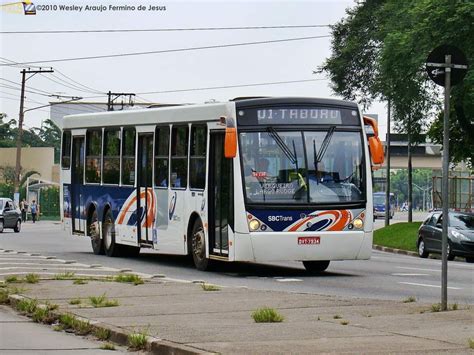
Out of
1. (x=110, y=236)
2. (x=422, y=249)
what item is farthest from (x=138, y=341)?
(x=422, y=249)

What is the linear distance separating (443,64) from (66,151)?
58.7 ft

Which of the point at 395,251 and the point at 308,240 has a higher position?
the point at 308,240

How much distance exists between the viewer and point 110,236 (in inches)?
1085

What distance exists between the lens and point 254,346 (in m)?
10.6

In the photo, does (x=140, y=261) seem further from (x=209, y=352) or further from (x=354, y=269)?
(x=209, y=352)

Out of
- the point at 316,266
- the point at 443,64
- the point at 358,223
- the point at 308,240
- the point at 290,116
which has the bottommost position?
the point at 316,266

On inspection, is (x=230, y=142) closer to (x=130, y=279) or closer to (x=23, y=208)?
(x=130, y=279)

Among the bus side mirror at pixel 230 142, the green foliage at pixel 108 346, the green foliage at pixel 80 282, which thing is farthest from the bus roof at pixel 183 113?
the green foliage at pixel 108 346

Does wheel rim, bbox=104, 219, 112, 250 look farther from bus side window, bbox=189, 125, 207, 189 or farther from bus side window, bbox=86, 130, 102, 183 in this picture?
bus side window, bbox=189, 125, 207, 189

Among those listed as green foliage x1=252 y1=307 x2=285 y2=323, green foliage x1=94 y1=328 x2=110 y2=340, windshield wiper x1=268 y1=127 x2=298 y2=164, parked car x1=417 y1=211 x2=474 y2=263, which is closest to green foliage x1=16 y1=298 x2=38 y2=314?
green foliage x1=94 y1=328 x2=110 y2=340

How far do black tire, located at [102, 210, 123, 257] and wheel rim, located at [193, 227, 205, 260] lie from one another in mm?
5003

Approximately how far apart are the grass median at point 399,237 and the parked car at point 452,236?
5.33 m

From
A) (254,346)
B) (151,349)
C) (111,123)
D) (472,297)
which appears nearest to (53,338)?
(151,349)

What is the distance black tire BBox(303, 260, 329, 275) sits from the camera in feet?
74.8
